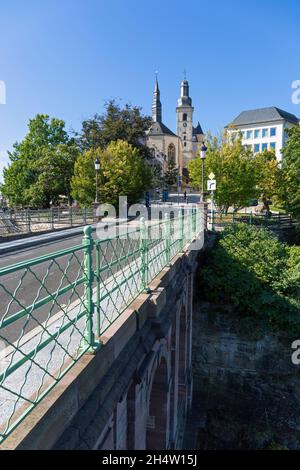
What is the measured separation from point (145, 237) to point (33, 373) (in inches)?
96.0

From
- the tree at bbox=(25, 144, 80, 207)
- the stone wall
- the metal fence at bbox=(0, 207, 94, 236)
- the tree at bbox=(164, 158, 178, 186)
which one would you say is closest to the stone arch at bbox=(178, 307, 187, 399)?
the stone wall

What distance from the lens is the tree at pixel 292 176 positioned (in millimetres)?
20891

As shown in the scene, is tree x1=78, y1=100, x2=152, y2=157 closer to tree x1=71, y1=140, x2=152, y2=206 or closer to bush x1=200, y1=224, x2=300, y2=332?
tree x1=71, y1=140, x2=152, y2=206

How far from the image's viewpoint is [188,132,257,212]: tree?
20.2 meters

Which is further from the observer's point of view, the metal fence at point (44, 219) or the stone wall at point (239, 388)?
the metal fence at point (44, 219)

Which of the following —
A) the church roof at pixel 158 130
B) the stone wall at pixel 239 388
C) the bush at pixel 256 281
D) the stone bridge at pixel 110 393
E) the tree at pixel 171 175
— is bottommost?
the stone wall at pixel 239 388

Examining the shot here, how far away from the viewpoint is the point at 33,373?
9.65 ft

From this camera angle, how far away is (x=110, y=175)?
24.4m

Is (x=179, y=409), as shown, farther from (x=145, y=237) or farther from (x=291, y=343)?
(x=145, y=237)

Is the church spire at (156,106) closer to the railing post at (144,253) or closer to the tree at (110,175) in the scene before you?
the tree at (110,175)

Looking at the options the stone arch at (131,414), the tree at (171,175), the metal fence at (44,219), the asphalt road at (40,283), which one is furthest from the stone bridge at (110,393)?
the tree at (171,175)

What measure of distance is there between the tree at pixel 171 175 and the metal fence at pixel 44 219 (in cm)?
5178

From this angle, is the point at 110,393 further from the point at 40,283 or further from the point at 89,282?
the point at 40,283
